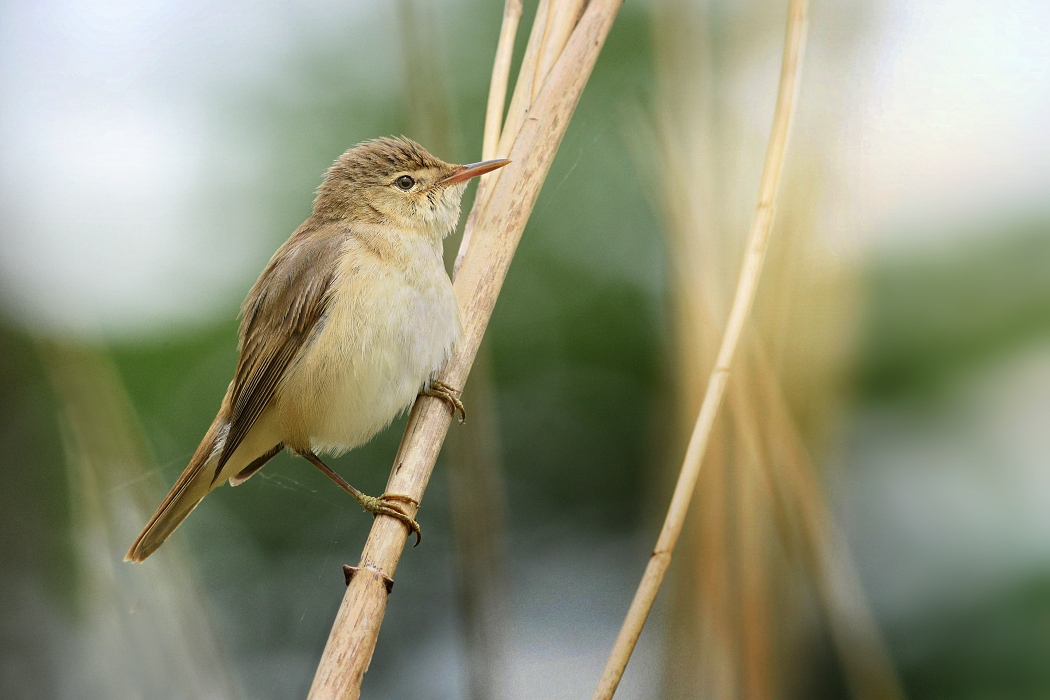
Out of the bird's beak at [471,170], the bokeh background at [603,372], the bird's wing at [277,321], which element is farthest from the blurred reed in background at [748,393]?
the bird's wing at [277,321]

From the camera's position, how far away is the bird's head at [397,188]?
5.08 feet

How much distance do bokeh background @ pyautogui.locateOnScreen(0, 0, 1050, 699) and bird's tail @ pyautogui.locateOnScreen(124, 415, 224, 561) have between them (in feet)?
1.02

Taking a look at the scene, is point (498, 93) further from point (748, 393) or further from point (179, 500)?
point (179, 500)

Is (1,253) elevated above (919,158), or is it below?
below

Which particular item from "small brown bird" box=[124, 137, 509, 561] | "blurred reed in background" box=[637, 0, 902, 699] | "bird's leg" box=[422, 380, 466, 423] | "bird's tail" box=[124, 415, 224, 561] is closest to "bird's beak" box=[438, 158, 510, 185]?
"small brown bird" box=[124, 137, 509, 561]

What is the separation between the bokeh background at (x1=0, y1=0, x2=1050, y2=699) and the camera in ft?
4.58

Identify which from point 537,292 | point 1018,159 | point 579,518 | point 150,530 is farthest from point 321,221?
point 1018,159

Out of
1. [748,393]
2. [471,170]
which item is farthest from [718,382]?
[471,170]

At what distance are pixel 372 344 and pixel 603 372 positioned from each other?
0.67 metres

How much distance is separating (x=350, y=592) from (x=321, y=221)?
967mm

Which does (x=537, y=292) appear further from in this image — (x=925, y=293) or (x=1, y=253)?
(x=1, y=253)

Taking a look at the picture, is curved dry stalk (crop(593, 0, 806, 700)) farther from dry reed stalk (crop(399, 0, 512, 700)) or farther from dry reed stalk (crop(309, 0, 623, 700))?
dry reed stalk (crop(399, 0, 512, 700))

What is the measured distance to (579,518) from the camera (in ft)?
5.60

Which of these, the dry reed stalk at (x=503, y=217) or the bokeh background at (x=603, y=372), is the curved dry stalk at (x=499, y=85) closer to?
the dry reed stalk at (x=503, y=217)
